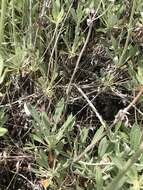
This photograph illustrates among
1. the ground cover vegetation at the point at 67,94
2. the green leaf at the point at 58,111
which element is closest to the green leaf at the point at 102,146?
the ground cover vegetation at the point at 67,94

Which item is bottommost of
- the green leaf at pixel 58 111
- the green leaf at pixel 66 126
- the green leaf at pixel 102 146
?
the green leaf at pixel 102 146

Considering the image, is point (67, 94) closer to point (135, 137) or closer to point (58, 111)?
point (58, 111)

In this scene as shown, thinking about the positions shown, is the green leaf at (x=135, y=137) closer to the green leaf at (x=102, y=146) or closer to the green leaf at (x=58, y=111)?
the green leaf at (x=102, y=146)

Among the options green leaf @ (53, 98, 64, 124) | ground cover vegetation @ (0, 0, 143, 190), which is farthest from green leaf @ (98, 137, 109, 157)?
green leaf @ (53, 98, 64, 124)

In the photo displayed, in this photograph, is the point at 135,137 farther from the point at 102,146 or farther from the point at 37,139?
the point at 37,139

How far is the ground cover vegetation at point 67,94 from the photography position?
3.56 ft

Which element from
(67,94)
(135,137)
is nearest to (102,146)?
(135,137)

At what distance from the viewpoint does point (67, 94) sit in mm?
1201

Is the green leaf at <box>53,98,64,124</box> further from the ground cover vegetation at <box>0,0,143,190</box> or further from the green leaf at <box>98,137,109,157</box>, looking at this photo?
the green leaf at <box>98,137,109,157</box>

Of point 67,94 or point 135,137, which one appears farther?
point 67,94

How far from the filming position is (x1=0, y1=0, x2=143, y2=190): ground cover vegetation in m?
1.08

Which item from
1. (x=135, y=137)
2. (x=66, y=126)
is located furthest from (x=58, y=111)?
(x=135, y=137)

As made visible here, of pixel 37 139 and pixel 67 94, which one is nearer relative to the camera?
pixel 37 139

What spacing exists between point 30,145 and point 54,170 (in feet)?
0.34
